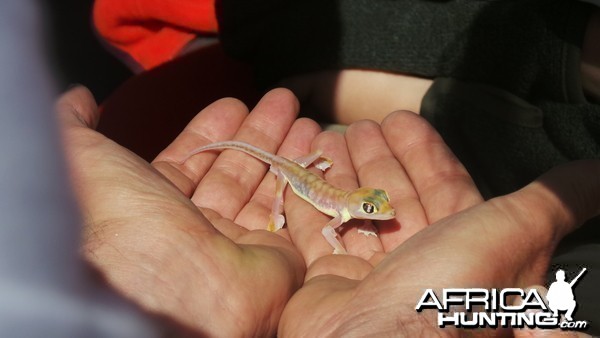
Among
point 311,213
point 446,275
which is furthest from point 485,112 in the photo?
point 446,275

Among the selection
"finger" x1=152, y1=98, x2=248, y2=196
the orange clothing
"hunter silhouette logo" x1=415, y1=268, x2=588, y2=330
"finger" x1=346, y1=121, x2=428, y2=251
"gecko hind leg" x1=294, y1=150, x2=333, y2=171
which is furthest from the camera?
the orange clothing

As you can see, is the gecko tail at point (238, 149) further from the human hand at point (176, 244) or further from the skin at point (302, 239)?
the human hand at point (176, 244)

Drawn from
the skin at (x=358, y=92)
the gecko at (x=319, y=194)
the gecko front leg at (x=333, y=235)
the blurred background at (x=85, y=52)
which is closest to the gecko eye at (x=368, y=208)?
the gecko at (x=319, y=194)

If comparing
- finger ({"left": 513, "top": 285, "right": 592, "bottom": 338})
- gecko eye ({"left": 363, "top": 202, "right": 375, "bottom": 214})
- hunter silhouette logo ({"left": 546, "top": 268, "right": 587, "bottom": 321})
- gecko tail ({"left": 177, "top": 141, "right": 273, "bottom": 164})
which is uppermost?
hunter silhouette logo ({"left": 546, "top": 268, "right": 587, "bottom": 321})

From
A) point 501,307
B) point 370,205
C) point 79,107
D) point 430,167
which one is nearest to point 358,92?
point 430,167

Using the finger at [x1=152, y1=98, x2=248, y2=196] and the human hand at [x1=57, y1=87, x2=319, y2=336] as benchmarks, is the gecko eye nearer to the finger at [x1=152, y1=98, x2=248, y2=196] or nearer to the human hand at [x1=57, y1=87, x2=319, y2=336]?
the human hand at [x1=57, y1=87, x2=319, y2=336]

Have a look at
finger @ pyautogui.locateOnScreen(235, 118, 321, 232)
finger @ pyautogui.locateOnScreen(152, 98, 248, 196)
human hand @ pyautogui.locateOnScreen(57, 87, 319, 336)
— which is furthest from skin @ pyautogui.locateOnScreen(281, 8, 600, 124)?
human hand @ pyautogui.locateOnScreen(57, 87, 319, 336)

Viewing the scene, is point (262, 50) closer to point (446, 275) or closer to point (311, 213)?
point (311, 213)
